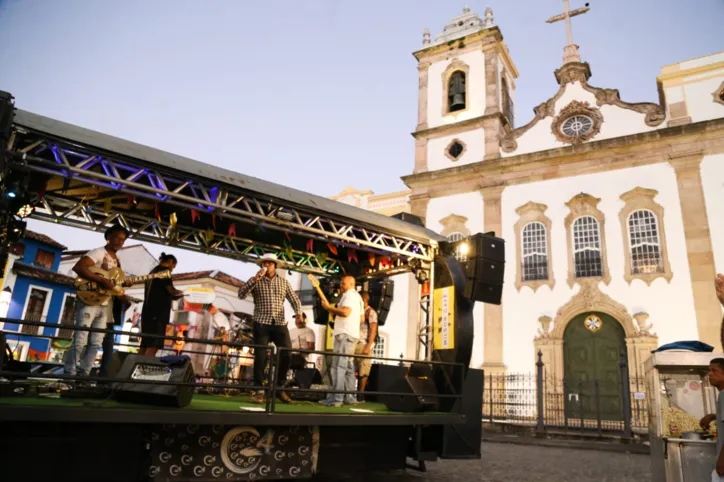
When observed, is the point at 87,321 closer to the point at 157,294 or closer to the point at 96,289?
the point at 96,289

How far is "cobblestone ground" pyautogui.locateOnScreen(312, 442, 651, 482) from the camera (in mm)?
7293

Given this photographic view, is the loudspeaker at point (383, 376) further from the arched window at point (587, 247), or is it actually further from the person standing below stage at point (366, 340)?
the arched window at point (587, 247)

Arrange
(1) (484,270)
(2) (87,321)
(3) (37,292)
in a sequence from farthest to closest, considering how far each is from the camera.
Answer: (3) (37,292), (1) (484,270), (2) (87,321)

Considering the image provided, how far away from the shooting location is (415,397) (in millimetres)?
6738

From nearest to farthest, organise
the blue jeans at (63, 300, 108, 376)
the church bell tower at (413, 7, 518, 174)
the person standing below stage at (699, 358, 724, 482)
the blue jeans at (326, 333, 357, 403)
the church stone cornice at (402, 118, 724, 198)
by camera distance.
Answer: the person standing below stage at (699, 358, 724, 482), the blue jeans at (63, 300, 108, 376), the blue jeans at (326, 333, 357, 403), the church stone cornice at (402, 118, 724, 198), the church bell tower at (413, 7, 518, 174)

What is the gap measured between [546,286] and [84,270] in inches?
648

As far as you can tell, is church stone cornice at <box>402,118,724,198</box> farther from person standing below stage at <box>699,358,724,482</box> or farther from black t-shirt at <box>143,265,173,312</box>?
black t-shirt at <box>143,265,173,312</box>

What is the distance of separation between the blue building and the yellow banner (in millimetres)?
22568

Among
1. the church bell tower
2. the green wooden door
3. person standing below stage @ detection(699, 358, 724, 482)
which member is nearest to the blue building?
the church bell tower

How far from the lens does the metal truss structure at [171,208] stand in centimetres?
574

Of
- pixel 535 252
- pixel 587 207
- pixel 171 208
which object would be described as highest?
pixel 587 207

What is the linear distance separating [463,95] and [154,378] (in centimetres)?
2078

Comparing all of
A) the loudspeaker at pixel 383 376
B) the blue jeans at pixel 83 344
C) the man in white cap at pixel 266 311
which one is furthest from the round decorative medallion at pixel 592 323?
the blue jeans at pixel 83 344

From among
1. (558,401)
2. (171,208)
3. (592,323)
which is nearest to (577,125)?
(592,323)
